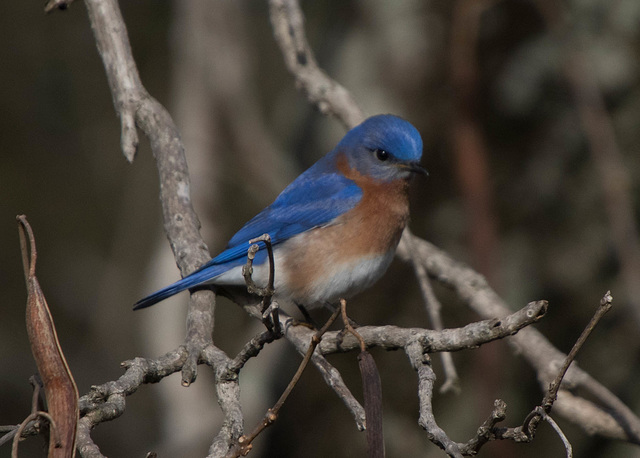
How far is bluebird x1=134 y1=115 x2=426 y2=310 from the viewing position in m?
3.59

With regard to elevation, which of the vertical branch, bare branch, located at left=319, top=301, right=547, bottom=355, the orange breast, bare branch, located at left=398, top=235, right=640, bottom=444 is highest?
the vertical branch

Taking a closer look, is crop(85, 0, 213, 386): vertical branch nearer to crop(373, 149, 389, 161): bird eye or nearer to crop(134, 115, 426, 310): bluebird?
crop(134, 115, 426, 310): bluebird

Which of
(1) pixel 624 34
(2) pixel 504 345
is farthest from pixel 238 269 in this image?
(1) pixel 624 34

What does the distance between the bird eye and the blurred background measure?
807 mm

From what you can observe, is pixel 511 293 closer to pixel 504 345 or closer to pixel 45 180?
pixel 504 345

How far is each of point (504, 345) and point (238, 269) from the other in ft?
6.81

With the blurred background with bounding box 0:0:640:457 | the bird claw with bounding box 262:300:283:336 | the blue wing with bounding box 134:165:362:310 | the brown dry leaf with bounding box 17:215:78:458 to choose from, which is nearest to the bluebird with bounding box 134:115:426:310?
the blue wing with bounding box 134:165:362:310

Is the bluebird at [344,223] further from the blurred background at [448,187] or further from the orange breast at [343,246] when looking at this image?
the blurred background at [448,187]

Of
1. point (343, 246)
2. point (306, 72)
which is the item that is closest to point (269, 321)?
point (343, 246)

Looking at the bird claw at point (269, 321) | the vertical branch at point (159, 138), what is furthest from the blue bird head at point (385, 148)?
the bird claw at point (269, 321)

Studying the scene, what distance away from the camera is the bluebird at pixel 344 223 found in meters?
3.59

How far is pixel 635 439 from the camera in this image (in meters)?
2.79

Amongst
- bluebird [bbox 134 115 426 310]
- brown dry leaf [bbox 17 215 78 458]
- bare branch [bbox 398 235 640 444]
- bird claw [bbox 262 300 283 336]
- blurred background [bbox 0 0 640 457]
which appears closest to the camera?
brown dry leaf [bbox 17 215 78 458]

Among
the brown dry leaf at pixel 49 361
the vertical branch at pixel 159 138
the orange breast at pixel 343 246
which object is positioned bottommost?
the orange breast at pixel 343 246
